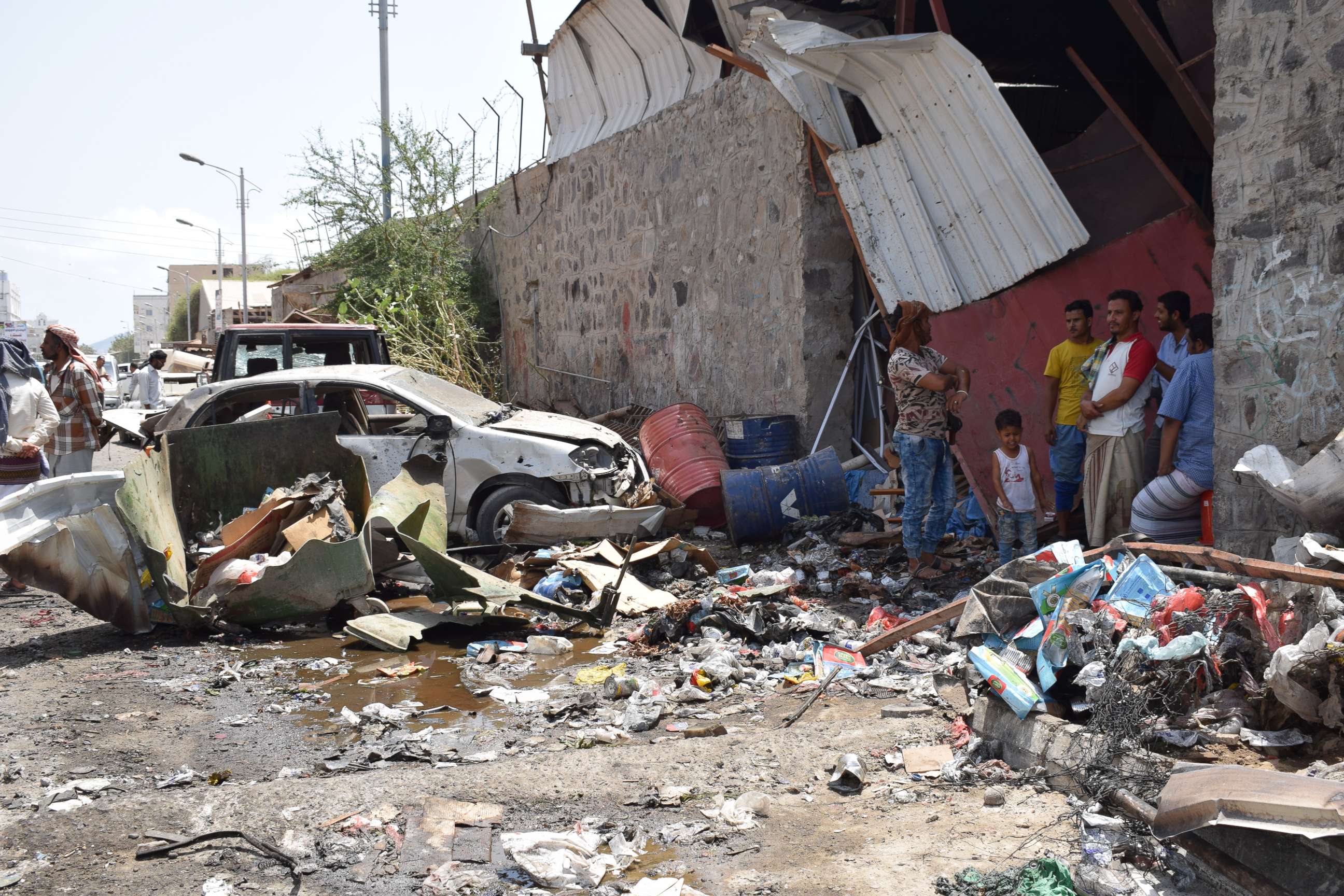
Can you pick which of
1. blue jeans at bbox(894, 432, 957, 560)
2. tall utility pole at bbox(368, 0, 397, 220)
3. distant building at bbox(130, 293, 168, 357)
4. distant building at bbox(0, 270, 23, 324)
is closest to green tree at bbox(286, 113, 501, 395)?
tall utility pole at bbox(368, 0, 397, 220)

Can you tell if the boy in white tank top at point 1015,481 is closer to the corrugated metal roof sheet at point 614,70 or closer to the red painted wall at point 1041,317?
the red painted wall at point 1041,317

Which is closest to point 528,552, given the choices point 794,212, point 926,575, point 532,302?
point 926,575

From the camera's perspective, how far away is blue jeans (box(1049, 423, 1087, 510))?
6.59 meters

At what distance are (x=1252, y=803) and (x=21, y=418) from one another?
7.46 m

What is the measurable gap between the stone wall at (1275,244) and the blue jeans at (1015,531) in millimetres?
1344

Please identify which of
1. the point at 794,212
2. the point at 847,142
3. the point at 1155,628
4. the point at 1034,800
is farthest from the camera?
the point at 794,212

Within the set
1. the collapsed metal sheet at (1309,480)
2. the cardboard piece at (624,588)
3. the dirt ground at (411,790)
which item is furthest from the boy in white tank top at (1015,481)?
the cardboard piece at (624,588)

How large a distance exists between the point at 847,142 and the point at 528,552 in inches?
164

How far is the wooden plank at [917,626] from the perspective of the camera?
482cm

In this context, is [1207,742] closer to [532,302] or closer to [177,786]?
[177,786]

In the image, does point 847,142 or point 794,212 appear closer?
point 847,142

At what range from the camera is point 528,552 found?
7.88 m

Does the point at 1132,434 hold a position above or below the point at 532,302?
below

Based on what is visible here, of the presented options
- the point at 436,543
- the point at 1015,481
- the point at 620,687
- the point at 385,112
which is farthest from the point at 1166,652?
the point at 385,112
